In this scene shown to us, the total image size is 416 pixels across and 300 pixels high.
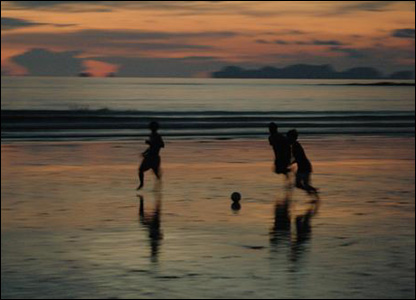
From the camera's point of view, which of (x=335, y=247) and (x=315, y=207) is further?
(x=315, y=207)

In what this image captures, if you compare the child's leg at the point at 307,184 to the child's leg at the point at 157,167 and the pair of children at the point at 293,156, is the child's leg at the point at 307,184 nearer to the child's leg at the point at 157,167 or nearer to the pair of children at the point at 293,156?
the pair of children at the point at 293,156

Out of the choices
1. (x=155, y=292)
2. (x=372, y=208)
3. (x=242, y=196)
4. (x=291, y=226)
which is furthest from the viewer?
(x=242, y=196)

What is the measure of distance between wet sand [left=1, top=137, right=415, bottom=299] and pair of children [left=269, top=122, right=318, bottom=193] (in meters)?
0.36

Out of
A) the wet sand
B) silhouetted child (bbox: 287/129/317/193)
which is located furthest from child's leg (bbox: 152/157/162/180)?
silhouetted child (bbox: 287/129/317/193)

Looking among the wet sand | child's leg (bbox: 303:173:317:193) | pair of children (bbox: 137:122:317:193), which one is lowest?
the wet sand

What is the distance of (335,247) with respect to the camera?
421 inches

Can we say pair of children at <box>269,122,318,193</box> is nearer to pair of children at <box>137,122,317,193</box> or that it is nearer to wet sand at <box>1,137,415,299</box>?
pair of children at <box>137,122,317,193</box>

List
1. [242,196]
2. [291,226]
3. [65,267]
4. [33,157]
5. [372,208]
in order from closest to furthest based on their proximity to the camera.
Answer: [65,267] < [291,226] < [372,208] < [242,196] < [33,157]

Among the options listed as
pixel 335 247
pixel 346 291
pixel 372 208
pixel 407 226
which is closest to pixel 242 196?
pixel 372 208

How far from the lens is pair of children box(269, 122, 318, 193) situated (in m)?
16.0

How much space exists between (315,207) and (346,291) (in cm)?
636

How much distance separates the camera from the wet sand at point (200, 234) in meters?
8.62

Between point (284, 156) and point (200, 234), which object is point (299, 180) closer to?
point (284, 156)

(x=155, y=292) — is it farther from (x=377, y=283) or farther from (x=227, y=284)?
(x=377, y=283)
